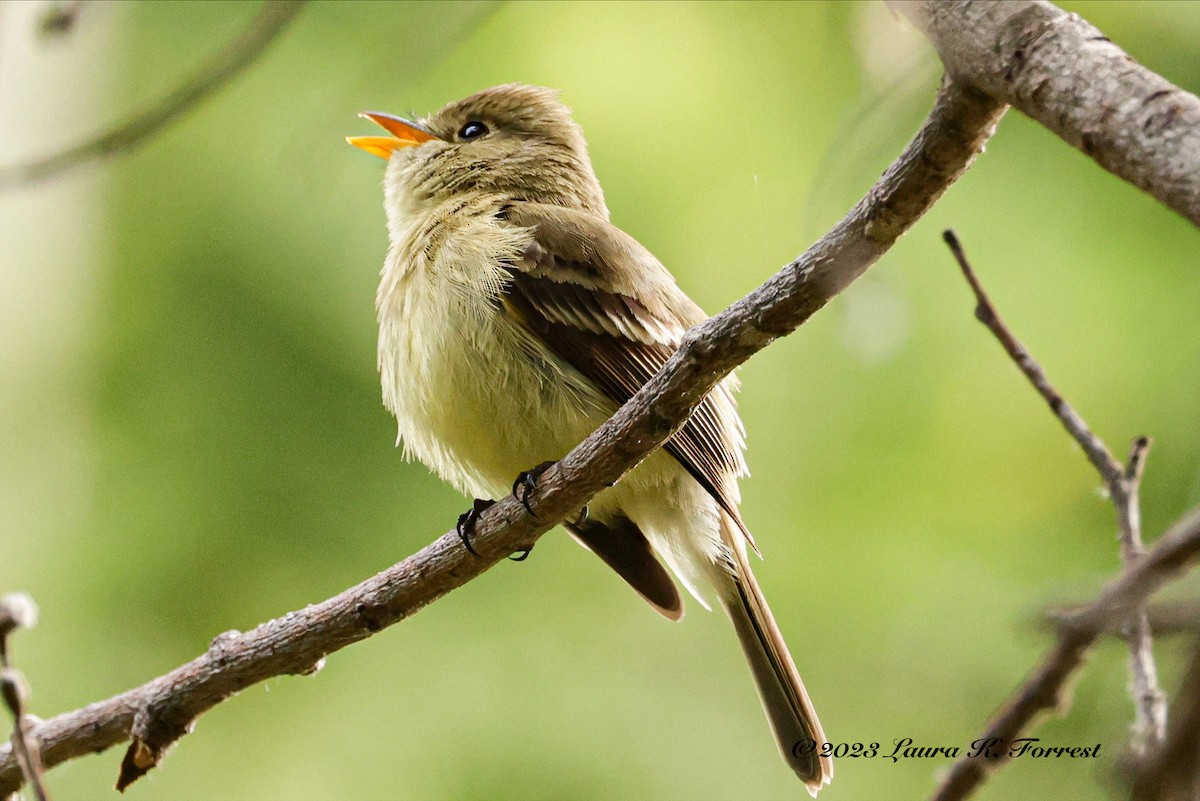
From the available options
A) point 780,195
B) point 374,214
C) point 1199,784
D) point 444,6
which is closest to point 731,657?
point 780,195

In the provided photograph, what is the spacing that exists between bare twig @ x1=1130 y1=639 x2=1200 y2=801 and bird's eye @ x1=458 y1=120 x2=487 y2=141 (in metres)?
4.34

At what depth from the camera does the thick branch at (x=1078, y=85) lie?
1.57m

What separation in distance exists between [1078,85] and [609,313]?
2327 mm

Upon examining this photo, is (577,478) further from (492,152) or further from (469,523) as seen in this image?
(492,152)

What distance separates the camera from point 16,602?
1.95 metres

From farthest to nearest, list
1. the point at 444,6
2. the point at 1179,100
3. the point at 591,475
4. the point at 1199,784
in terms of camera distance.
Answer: the point at 591,475 → the point at 444,6 → the point at 1179,100 → the point at 1199,784

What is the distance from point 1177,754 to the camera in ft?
3.40

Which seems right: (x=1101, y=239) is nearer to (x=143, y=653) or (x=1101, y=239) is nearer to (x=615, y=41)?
(x=615, y=41)

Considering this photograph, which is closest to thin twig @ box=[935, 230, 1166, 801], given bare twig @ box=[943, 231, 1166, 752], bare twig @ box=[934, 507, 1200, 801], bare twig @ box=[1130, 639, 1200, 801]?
bare twig @ box=[943, 231, 1166, 752]

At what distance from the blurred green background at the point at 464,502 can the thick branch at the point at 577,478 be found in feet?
8.61

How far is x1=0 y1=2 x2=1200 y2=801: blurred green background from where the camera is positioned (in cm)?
593

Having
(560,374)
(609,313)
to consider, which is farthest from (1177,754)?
(609,313)

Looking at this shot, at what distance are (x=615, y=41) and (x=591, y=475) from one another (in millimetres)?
3736

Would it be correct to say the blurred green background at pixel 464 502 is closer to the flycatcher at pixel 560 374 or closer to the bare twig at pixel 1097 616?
the flycatcher at pixel 560 374
